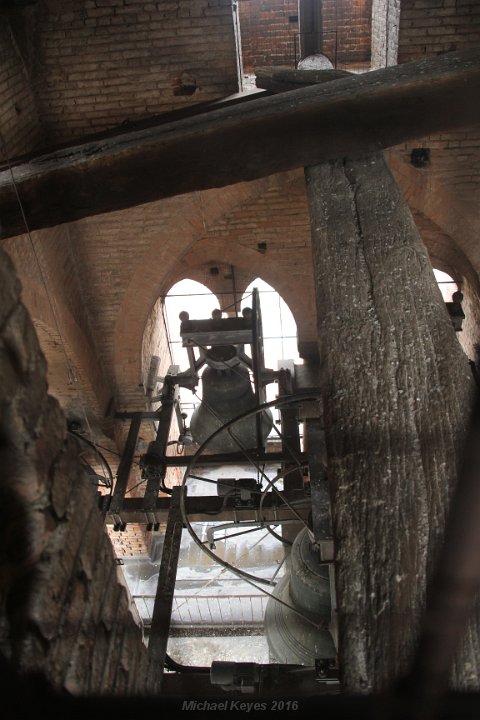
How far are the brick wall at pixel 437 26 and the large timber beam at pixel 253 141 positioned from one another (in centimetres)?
243

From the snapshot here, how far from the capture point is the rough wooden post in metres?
1.23

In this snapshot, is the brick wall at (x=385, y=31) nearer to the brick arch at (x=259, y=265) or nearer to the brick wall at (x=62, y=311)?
the brick arch at (x=259, y=265)

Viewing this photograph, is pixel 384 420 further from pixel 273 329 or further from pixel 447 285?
pixel 273 329

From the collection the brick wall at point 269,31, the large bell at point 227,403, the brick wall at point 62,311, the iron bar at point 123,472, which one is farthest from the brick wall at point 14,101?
the brick wall at point 269,31

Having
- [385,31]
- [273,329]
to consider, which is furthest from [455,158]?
[273,329]

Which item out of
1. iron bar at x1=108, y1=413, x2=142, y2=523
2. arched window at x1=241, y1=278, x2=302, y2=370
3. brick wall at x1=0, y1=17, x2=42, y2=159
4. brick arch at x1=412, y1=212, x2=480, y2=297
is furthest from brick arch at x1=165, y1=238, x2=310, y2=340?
arched window at x1=241, y1=278, x2=302, y2=370

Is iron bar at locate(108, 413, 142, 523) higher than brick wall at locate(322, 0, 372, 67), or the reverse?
brick wall at locate(322, 0, 372, 67)

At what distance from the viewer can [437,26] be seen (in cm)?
513

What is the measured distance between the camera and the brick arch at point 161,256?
19.8 feet

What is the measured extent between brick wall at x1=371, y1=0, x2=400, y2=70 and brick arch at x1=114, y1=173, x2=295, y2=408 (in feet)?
4.55

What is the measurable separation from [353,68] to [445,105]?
6.90 meters

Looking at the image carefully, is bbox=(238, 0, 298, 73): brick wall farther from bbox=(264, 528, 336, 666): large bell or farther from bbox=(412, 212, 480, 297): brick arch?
bbox=(264, 528, 336, 666): large bell

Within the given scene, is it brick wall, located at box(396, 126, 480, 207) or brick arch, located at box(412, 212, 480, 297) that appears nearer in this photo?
brick wall, located at box(396, 126, 480, 207)

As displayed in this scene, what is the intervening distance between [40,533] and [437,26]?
5.38 m
